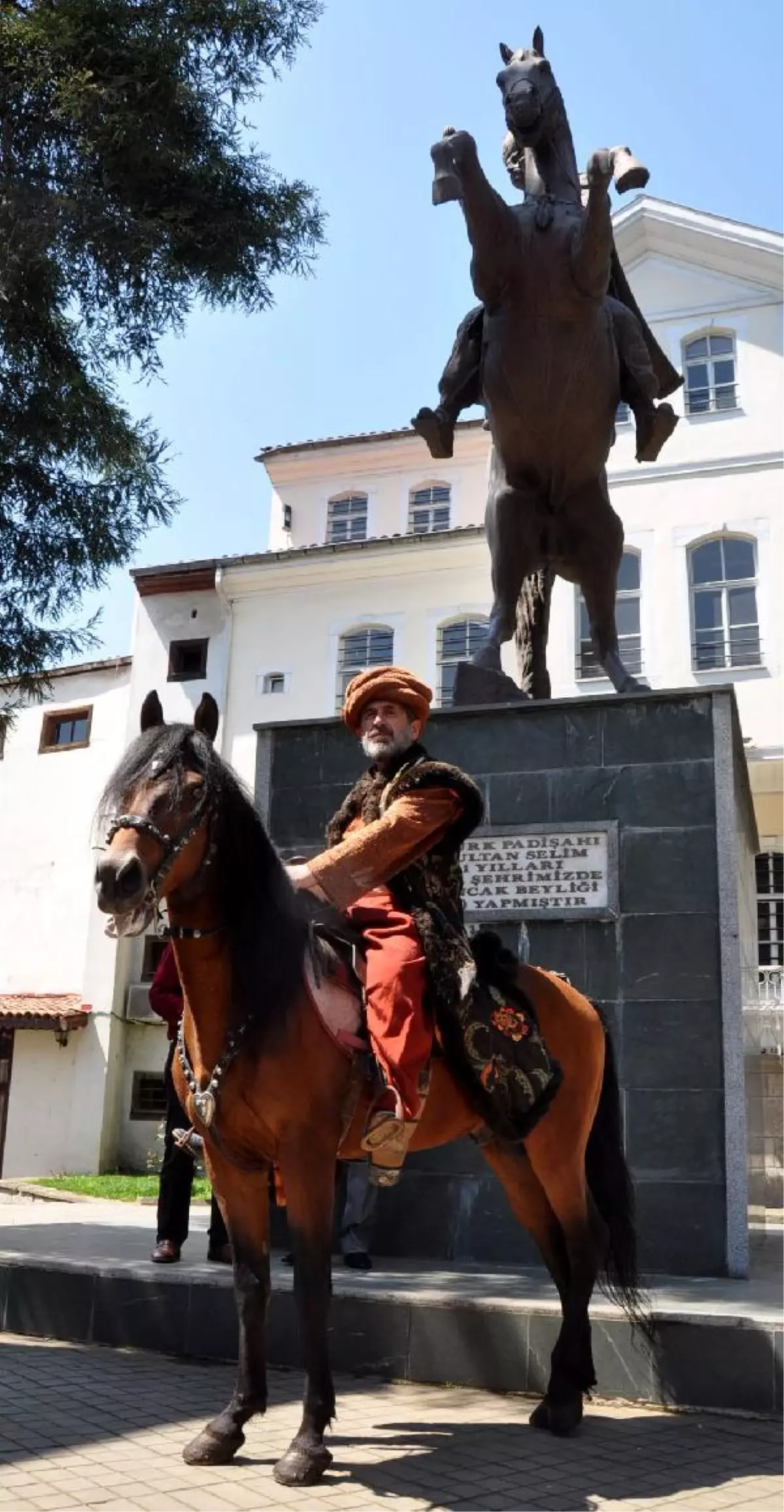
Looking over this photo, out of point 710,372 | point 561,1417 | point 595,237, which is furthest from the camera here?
point 710,372

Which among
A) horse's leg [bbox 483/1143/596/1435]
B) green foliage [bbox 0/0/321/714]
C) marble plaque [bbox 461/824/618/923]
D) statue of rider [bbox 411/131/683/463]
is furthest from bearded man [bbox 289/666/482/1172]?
green foliage [bbox 0/0/321/714]

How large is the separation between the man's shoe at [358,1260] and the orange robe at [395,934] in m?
2.20

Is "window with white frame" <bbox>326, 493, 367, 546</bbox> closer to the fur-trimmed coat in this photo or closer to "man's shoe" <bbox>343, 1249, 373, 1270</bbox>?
"man's shoe" <bbox>343, 1249, 373, 1270</bbox>

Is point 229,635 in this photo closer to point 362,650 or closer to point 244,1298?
point 362,650

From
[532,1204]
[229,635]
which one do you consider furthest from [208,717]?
[229,635]

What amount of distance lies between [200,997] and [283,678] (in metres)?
19.5

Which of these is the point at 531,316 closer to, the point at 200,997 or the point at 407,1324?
the point at 200,997

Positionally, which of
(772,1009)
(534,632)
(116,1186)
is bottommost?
(116,1186)

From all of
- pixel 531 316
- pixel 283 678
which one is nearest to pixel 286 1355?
pixel 531 316

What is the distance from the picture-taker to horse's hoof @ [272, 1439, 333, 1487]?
330cm

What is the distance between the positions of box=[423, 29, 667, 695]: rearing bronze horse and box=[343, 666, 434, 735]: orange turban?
2595 millimetres

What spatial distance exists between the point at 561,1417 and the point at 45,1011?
19.2 m

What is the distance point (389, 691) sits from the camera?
4195mm

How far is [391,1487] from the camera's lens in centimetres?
333
